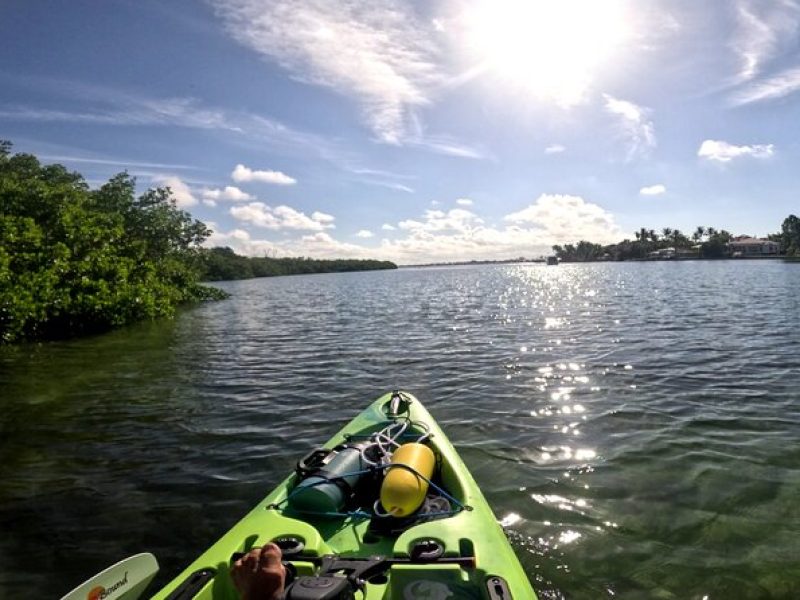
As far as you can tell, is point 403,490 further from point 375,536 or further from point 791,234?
point 791,234

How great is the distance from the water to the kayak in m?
1.11

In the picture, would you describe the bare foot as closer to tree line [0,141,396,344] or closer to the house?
tree line [0,141,396,344]

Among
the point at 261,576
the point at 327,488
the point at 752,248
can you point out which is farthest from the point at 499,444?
the point at 752,248

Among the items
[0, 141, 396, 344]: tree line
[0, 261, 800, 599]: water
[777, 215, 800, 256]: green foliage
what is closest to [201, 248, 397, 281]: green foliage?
[0, 141, 396, 344]: tree line

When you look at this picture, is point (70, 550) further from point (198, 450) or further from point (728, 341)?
point (728, 341)

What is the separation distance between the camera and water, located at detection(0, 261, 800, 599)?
5.05 m

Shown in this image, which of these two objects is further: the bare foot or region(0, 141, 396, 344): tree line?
region(0, 141, 396, 344): tree line

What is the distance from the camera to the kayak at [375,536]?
3.47m

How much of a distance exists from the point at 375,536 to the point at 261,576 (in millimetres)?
1751

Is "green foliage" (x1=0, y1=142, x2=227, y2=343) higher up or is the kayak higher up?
"green foliage" (x1=0, y1=142, x2=227, y2=343)

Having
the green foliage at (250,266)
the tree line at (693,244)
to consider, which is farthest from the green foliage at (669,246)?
the green foliage at (250,266)

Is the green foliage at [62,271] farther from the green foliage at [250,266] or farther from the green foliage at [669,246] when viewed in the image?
the green foliage at [669,246]

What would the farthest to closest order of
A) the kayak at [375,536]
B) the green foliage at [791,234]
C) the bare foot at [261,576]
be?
the green foliage at [791,234]
the kayak at [375,536]
the bare foot at [261,576]

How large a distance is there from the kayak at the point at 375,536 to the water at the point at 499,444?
1111mm
